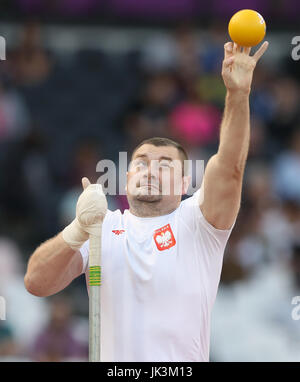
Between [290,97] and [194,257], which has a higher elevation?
[290,97]

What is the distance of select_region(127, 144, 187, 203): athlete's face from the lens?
17.4ft

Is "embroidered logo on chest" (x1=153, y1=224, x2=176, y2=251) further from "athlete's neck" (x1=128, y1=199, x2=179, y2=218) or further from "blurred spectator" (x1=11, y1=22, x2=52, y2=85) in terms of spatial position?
"blurred spectator" (x1=11, y1=22, x2=52, y2=85)

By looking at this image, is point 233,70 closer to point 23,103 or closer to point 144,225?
point 144,225

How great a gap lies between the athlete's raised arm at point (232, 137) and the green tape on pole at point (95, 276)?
2.48 feet

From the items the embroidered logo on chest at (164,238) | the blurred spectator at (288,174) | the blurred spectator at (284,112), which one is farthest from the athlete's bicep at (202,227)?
the blurred spectator at (284,112)

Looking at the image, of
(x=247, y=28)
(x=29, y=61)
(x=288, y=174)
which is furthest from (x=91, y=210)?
(x=29, y=61)

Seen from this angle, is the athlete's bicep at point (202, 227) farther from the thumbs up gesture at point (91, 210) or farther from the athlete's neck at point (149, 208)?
the thumbs up gesture at point (91, 210)

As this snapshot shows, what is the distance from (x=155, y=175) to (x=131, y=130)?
7495 millimetres

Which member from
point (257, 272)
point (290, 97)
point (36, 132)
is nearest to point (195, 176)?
point (257, 272)

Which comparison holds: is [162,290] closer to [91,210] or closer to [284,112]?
[91,210]

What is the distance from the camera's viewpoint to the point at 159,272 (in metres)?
5.09

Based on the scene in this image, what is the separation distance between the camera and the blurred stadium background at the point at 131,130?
9766 mm

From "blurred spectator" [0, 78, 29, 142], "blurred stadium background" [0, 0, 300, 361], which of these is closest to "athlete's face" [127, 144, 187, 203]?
"blurred stadium background" [0, 0, 300, 361]
